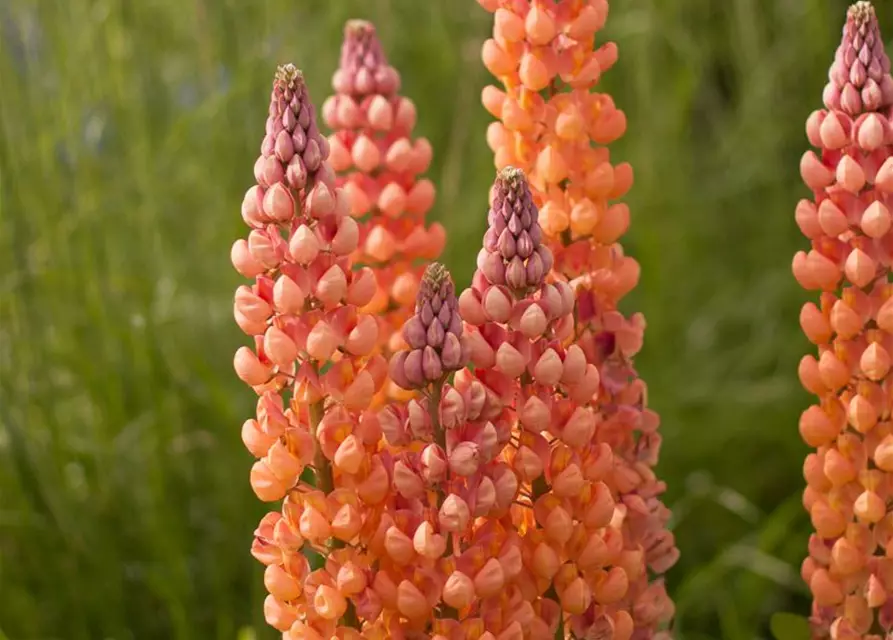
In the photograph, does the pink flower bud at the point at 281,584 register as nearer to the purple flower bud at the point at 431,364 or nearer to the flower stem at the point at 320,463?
the flower stem at the point at 320,463

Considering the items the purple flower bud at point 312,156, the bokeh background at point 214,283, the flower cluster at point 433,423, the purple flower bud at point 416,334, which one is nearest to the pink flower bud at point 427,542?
the flower cluster at point 433,423

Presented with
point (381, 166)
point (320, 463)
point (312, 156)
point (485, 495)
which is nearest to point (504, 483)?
point (485, 495)

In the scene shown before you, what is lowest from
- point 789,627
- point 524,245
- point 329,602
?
point 789,627

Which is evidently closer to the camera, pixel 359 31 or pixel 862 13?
pixel 862 13

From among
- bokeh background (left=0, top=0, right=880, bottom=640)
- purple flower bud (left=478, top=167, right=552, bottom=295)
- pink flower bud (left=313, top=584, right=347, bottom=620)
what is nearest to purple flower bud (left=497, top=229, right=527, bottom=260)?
purple flower bud (left=478, top=167, right=552, bottom=295)

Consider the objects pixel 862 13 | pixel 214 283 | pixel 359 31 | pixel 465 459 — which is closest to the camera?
pixel 465 459

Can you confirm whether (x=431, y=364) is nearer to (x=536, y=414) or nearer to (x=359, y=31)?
(x=536, y=414)

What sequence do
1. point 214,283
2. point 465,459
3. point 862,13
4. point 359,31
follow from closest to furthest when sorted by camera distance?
point 465,459, point 862,13, point 359,31, point 214,283
